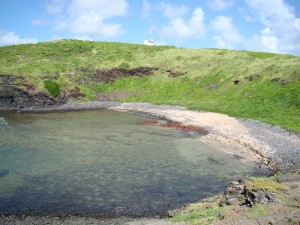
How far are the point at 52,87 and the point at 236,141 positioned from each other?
5439 cm

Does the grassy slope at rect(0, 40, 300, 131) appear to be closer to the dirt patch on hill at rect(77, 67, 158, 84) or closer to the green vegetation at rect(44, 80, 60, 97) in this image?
the green vegetation at rect(44, 80, 60, 97)

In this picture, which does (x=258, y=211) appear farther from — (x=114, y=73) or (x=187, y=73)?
(x=114, y=73)

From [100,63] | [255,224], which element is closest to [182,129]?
[255,224]

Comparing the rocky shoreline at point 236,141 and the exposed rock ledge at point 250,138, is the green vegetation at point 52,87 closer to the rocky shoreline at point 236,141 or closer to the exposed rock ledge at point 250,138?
the rocky shoreline at point 236,141

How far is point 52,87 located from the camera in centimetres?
8106

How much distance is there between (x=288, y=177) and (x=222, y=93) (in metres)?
55.6

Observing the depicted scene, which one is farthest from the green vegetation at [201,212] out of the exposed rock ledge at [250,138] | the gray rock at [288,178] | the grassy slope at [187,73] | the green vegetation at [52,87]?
the green vegetation at [52,87]

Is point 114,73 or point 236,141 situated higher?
point 114,73

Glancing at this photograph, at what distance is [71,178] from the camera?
28.8 m

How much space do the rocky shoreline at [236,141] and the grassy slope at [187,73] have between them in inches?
145

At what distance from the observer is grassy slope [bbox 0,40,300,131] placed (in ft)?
205

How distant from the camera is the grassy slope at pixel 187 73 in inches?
2465

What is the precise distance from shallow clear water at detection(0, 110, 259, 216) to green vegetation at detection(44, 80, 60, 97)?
2912 centimetres

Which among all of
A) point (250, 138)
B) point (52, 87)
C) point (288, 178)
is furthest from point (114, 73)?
point (288, 178)
